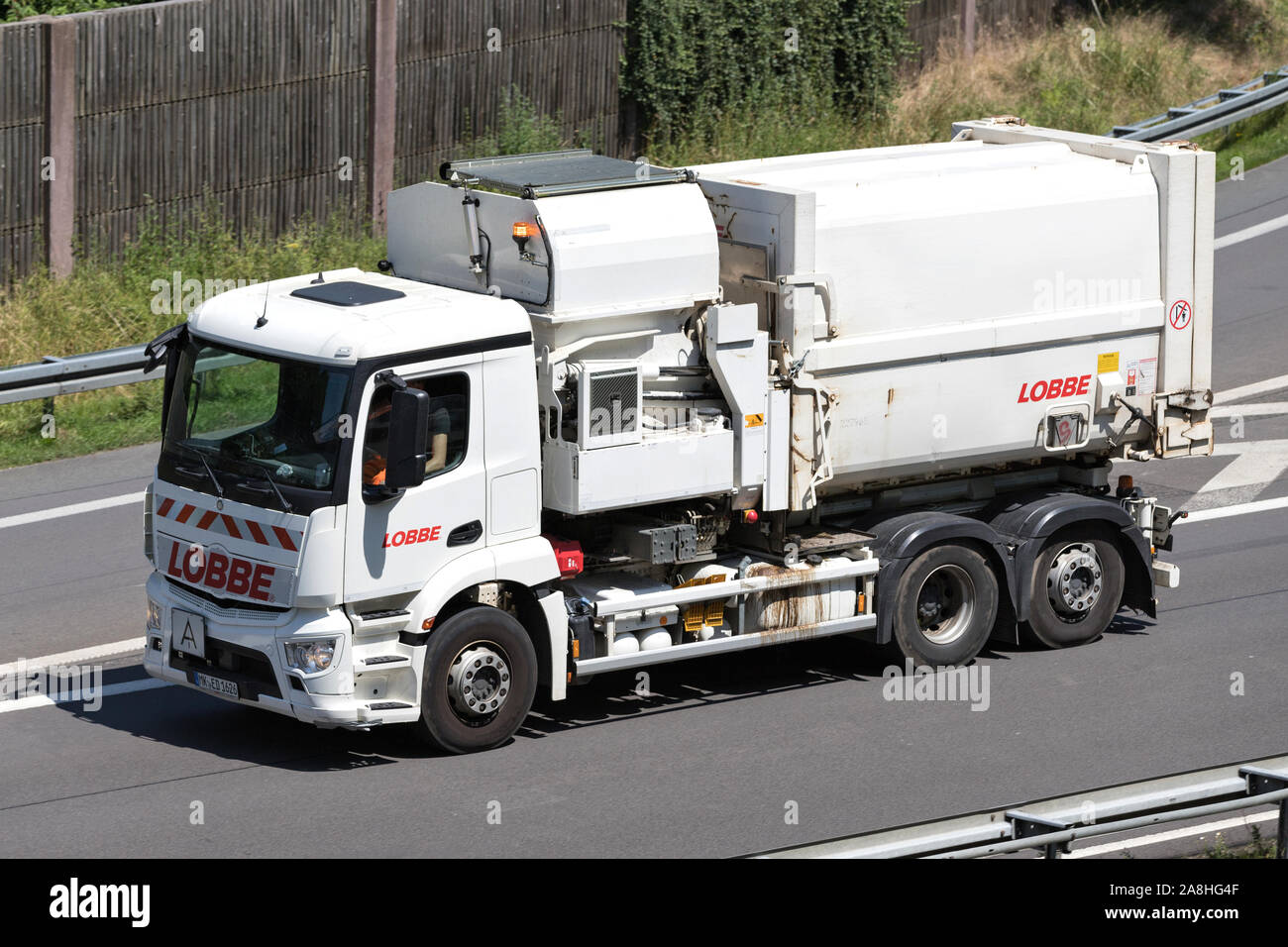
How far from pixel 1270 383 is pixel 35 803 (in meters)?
13.0

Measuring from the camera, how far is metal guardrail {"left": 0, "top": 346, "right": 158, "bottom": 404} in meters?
16.1

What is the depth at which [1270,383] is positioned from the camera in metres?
19.0

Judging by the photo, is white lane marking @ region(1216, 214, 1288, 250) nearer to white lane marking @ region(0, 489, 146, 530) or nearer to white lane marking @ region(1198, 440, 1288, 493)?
white lane marking @ region(1198, 440, 1288, 493)

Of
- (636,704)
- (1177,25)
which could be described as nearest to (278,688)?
(636,704)

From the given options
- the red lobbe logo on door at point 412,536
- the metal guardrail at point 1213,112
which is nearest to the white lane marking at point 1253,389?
the metal guardrail at point 1213,112

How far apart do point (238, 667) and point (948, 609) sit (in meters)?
4.69

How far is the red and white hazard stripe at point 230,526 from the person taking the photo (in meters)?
10.3

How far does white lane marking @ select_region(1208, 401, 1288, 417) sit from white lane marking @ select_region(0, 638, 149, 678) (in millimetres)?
10332

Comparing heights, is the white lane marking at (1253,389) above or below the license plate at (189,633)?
above

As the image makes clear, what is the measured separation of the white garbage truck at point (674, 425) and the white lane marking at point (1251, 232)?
1020 centimetres

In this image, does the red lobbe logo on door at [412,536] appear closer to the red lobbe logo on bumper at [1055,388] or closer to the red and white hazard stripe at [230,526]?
the red and white hazard stripe at [230,526]

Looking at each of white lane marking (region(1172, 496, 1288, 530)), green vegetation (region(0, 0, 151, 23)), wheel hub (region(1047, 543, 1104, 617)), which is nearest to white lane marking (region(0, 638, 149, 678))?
wheel hub (region(1047, 543, 1104, 617))

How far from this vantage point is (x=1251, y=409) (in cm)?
1839
